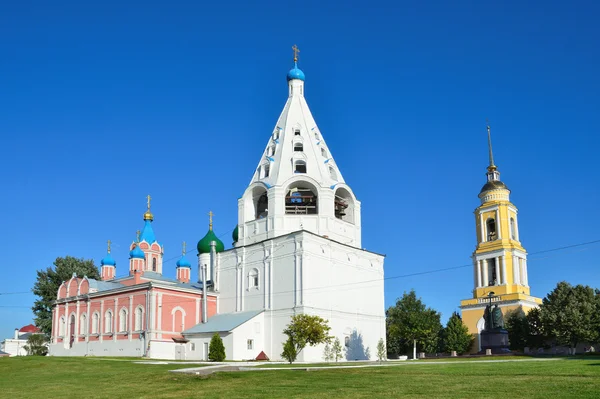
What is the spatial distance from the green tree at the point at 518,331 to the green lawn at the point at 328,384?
2794 centimetres

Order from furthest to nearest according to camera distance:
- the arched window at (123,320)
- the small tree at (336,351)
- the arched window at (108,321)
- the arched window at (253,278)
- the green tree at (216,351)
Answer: the arched window at (108,321)
the arched window at (123,320)
the arched window at (253,278)
the small tree at (336,351)
the green tree at (216,351)

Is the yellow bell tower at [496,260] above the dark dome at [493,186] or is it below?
below

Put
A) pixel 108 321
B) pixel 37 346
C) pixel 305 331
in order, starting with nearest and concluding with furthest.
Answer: pixel 305 331, pixel 108 321, pixel 37 346

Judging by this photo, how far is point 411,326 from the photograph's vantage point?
43.1 meters

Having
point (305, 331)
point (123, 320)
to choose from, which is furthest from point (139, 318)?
point (305, 331)

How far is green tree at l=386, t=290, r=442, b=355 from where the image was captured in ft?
141

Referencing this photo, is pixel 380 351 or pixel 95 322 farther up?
pixel 95 322

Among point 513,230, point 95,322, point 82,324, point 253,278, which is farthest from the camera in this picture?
point 513,230

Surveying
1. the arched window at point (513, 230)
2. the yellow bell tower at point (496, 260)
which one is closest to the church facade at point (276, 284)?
the yellow bell tower at point (496, 260)

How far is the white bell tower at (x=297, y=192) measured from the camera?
38.3m

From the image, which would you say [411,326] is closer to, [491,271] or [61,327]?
[491,271]

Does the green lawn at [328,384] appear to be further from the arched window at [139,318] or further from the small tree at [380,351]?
the arched window at [139,318]

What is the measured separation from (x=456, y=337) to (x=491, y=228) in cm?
1172

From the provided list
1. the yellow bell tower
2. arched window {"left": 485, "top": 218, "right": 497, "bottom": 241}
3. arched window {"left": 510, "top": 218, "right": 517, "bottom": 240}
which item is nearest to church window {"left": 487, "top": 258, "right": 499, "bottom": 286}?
the yellow bell tower
